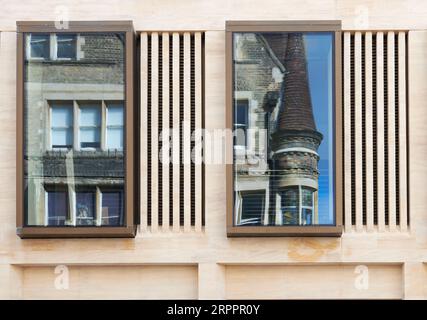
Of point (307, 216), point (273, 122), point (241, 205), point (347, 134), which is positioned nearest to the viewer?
point (307, 216)

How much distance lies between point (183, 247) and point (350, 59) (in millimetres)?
4965

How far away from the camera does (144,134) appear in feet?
49.6

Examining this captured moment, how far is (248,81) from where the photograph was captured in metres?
15.0

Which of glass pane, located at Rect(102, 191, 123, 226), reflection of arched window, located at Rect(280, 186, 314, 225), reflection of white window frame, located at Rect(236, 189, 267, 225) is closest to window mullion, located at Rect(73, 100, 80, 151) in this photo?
glass pane, located at Rect(102, 191, 123, 226)

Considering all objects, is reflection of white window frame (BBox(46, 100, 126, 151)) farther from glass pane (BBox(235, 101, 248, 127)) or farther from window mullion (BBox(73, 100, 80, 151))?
glass pane (BBox(235, 101, 248, 127))

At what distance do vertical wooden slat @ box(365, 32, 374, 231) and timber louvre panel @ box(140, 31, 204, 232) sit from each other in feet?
10.7

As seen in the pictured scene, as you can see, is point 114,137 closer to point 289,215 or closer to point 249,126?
point 249,126

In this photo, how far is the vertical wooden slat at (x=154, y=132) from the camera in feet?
49.4

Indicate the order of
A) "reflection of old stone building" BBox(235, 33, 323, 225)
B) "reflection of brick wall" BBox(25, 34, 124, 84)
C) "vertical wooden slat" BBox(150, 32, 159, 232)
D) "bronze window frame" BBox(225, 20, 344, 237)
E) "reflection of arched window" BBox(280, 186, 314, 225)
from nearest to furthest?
1. "bronze window frame" BBox(225, 20, 344, 237)
2. "reflection of arched window" BBox(280, 186, 314, 225)
3. "reflection of old stone building" BBox(235, 33, 323, 225)
4. "reflection of brick wall" BBox(25, 34, 124, 84)
5. "vertical wooden slat" BBox(150, 32, 159, 232)

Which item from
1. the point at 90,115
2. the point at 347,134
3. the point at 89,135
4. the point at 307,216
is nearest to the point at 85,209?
the point at 89,135

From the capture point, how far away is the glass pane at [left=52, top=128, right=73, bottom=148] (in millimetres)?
14984

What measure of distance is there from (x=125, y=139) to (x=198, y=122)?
148 cm
